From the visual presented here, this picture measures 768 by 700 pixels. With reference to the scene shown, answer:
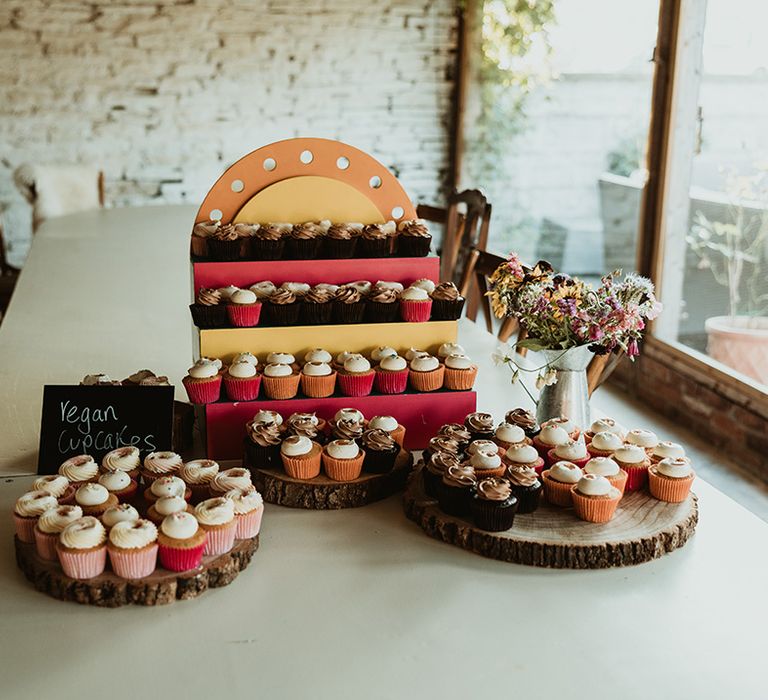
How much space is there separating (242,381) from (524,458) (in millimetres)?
483

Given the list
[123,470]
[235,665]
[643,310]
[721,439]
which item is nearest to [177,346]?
[123,470]

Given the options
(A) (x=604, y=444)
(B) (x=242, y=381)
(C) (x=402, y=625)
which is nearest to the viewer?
(C) (x=402, y=625)

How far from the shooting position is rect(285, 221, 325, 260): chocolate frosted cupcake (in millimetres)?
1685

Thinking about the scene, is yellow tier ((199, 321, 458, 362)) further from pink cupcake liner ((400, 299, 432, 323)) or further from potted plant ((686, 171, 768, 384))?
potted plant ((686, 171, 768, 384))

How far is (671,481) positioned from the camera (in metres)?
1.36

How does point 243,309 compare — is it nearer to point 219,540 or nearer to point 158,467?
point 158,467

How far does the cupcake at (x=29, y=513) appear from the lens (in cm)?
123

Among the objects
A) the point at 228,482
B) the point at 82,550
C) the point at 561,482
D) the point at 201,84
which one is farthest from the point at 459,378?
the point at 201,84

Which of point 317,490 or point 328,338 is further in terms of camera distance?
point 328,338

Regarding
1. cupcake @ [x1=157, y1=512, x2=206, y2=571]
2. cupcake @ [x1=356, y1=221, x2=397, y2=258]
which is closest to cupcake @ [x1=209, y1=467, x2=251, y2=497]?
cupcake @ [x1=157, y1=512, x2=206, y2=571]

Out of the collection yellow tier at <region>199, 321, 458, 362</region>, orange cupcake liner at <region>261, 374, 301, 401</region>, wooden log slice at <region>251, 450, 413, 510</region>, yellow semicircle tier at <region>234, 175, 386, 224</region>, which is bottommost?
wooden log slice at <region>251, 450, 413, 510</region>

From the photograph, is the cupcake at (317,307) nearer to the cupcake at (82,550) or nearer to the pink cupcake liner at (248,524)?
the pink cupcake liner at (248,524)

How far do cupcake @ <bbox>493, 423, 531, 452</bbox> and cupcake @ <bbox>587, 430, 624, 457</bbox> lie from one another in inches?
3.9

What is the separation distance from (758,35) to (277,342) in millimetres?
2665
